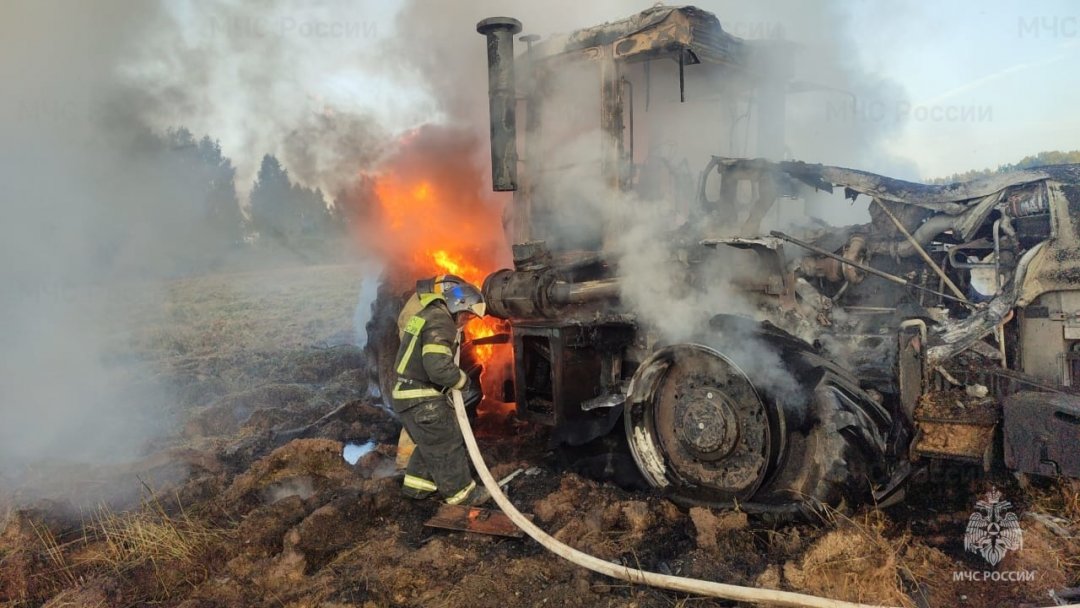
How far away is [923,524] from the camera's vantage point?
150 inches

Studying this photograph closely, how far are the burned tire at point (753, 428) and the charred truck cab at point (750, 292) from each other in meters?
0.01

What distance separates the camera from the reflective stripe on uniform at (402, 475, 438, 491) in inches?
199

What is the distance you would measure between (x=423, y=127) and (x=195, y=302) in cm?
683

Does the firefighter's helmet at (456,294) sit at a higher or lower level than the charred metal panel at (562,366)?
higher

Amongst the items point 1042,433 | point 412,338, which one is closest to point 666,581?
point 1042,433

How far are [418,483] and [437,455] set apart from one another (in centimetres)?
27

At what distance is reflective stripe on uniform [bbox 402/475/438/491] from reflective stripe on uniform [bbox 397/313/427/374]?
2.68 ft

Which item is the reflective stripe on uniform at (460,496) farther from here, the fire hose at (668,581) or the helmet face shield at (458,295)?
the helmet face shield at (458,295)

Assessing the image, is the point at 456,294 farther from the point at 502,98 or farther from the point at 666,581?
the point at 666,581

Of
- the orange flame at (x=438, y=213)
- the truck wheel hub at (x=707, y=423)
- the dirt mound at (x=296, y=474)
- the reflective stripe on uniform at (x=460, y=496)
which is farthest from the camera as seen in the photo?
the orange flame at (x=438, y=213)

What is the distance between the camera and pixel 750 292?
486 centimetres

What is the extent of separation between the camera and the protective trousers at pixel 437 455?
500cm

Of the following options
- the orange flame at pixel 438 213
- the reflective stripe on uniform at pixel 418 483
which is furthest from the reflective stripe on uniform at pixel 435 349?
the orange flame at pixel 438 213

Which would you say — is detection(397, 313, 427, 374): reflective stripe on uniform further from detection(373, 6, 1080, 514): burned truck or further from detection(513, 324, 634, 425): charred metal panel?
detection(513, 324, 634, 425): charred metal panel
